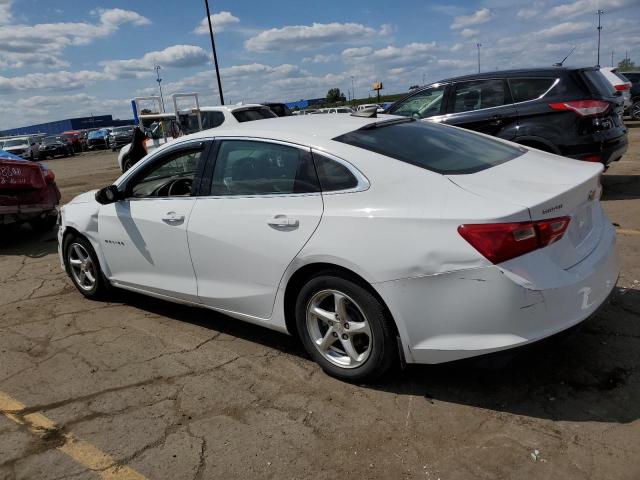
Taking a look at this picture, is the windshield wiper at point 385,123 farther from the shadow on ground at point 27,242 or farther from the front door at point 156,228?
the shadow on ground at point 27,242

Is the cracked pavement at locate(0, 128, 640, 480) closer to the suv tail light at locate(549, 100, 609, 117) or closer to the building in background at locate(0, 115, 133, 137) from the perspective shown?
the suv tail light at locate(549, 100, 609, 117)

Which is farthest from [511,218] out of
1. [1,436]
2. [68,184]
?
[68,184]

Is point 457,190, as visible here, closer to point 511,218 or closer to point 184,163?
point 511,218

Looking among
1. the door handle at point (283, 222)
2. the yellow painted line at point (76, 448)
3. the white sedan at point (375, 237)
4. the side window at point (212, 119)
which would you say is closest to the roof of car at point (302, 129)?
the white sedan at point (375, 237)

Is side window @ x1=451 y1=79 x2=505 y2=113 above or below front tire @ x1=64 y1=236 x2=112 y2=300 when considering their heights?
above

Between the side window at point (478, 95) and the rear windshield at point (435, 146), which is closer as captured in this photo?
the rear windshield at point (435, 146)

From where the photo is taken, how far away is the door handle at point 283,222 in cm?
326

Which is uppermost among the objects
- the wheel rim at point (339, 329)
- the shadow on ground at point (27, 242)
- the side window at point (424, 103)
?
the side window at point (424, 103)

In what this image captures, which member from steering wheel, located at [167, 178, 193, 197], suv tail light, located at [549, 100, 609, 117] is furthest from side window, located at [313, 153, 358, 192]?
suv tail light, located at [549, 100, 609, 117]

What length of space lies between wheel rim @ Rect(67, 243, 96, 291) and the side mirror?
73 cm

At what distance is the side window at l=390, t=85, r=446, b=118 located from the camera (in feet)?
27.2

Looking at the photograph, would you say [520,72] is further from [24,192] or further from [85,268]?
[24,192]

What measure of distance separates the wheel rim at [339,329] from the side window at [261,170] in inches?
26.2

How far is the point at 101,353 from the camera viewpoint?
4.07m
